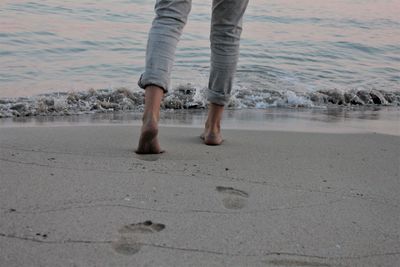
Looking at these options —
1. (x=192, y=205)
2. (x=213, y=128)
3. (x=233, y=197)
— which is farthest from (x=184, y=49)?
(x=192, y=205)

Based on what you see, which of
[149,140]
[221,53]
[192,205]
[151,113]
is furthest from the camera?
[221,53]

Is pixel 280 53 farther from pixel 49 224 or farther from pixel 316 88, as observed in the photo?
pixel 49 224

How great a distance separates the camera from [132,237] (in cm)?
177

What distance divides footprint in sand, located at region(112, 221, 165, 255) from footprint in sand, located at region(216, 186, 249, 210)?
0.34m

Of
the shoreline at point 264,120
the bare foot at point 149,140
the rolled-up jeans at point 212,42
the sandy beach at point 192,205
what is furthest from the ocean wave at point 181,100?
the bare foot at point 149,140

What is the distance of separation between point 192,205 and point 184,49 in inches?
219

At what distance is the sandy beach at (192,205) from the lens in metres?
1.71

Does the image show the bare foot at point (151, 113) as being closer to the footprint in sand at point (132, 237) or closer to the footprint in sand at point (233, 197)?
the footprint in sand at point (233, 197)

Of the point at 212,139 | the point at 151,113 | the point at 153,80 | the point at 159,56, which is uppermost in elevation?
the point at 159,56

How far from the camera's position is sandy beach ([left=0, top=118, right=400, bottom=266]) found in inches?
67.3

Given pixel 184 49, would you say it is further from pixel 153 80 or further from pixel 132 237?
pixel 132 237

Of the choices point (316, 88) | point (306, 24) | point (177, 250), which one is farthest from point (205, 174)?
point (306, 24)

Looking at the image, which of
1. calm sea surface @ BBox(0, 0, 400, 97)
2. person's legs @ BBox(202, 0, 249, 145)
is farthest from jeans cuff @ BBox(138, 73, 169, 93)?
calm sea surface @ BBox(0, 0, 400, 97)

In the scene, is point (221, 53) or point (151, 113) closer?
point (151, 113)
